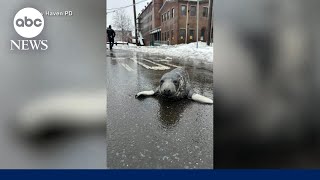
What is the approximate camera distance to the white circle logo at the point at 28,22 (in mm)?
1791

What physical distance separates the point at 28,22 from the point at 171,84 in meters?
1.28

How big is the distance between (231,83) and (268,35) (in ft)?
1.40

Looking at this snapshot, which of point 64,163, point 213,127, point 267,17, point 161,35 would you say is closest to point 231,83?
point 213,127

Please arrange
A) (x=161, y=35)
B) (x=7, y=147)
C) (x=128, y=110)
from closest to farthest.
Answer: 1. (x=7, y=147)
2. (x=128, y=110)
3. (x=161, y=35)

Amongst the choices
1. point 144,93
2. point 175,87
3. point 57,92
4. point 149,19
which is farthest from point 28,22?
point 175,87

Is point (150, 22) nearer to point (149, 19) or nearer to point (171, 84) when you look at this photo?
point (149, 19)

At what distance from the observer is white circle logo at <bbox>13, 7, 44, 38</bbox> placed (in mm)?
1791

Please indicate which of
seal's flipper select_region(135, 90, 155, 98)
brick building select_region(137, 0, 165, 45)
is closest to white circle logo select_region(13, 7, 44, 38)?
brick building select_region(137, 0, 165, 45)

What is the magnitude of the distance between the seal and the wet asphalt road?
0.06 metres

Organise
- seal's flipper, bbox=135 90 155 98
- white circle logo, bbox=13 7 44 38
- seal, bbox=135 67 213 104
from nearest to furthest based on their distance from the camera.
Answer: white circle logo, bbox=13 7 44 38 → seal's flipper, bbox=135 90 155 98 → seal, bbox=135 67 213 104

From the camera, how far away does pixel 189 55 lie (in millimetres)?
2186

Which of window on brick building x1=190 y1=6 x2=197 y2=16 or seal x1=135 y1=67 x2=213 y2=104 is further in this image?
seal x1=135 y1=67 x2=213 y2=104

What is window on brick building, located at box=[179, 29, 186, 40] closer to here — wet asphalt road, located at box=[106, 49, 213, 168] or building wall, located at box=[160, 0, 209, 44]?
building wall, located at box=[160, 0, 209, 44]

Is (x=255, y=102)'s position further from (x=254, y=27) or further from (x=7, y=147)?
(x=7, y=147)
